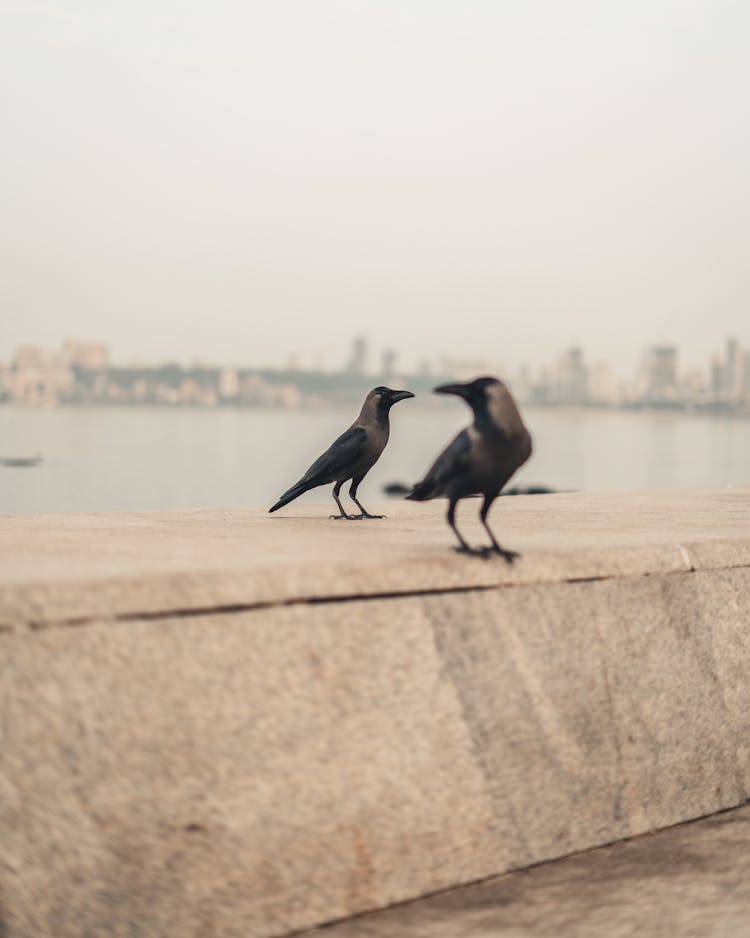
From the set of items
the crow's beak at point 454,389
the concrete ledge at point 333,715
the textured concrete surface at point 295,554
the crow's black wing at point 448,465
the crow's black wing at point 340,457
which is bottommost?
the concrete ledge at point 333,715

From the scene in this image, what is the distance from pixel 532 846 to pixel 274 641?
1364mm

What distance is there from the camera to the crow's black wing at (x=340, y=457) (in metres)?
6.74

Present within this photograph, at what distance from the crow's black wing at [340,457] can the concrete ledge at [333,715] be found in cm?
123

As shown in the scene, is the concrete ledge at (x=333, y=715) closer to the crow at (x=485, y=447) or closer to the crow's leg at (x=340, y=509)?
the crow at (x=485, y=447)

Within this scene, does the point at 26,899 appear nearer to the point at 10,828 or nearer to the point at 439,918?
the point at 10,828

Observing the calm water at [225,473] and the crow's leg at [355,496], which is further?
the calm water at [225,473]

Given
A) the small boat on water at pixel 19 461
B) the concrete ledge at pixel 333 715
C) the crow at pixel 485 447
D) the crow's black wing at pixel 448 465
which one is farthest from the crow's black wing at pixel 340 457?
the small boat on water at pixel 19 461

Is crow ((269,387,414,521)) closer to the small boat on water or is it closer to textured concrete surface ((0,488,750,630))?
textured concrete surface ((0,488,750,630))

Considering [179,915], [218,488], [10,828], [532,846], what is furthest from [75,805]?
[218,488]

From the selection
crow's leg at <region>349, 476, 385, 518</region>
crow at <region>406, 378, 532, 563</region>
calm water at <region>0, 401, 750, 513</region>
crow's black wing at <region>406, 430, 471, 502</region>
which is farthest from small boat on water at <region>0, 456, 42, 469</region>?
crow at <region>406, 378, 532, 563</region>

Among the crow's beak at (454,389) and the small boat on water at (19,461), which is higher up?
the crow's beak at (454,389)

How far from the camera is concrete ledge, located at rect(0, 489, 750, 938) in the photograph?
3635 mm

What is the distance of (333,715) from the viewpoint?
4.12 metres

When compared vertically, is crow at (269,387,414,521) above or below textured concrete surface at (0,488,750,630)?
above
